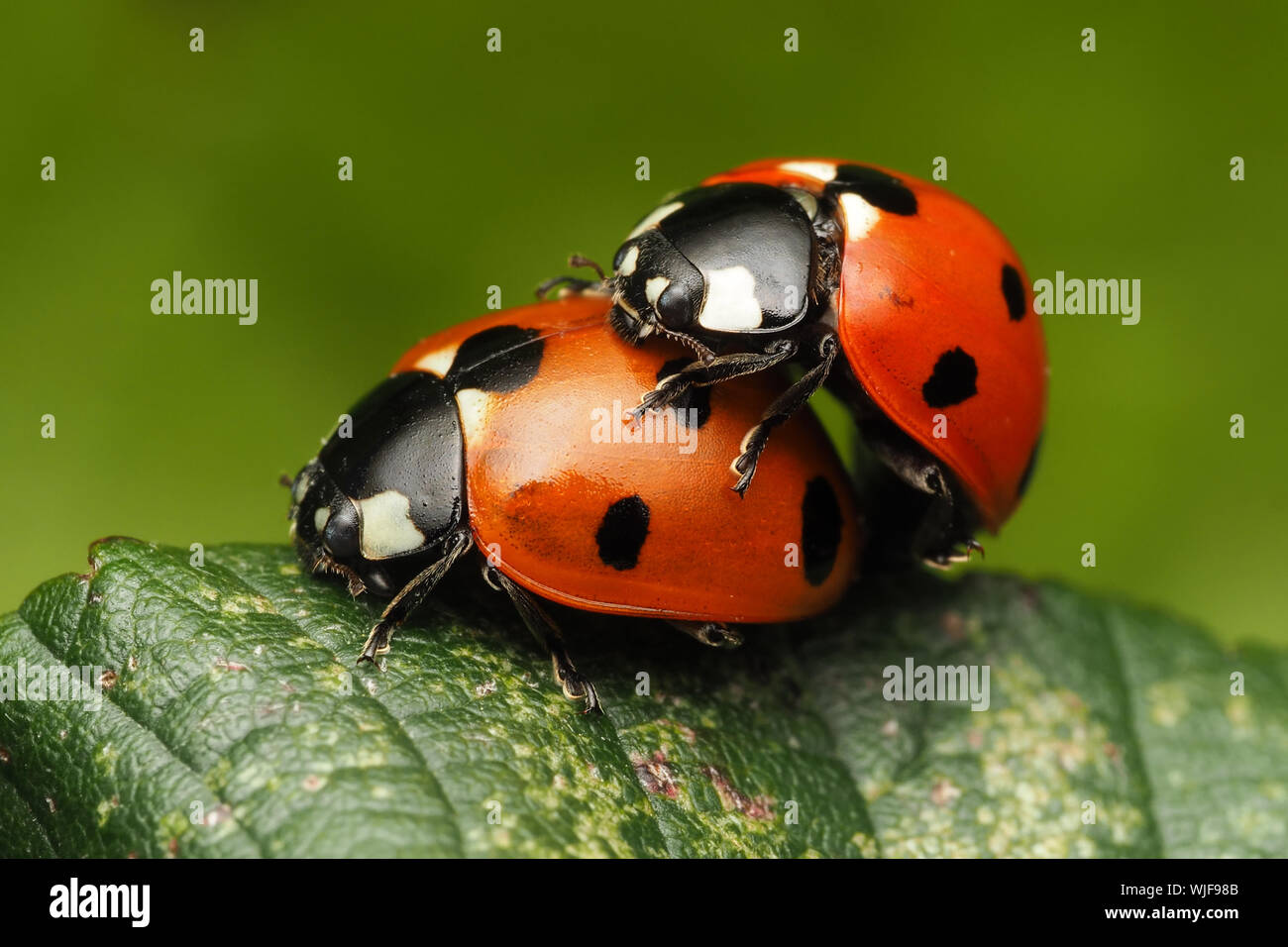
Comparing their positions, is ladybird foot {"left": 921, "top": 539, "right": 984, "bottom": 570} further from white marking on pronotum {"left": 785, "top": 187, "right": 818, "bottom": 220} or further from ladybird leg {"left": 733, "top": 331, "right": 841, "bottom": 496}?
white marking on pronotum {"left": 785, "top": 187, "right": 818, "bottom": 220}

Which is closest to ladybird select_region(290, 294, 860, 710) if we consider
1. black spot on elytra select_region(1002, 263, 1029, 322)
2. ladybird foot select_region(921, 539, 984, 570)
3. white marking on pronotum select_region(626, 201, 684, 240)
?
white marking on pronotum select_region(626, 201, 684, 240)

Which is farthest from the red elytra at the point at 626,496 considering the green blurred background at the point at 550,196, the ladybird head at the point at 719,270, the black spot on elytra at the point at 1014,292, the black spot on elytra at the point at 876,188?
the green blurred background at the point at 550,196

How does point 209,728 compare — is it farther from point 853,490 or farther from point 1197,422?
point 1197,422

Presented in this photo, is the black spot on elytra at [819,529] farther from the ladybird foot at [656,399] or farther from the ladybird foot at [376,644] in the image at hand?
the ladybird foot at [376,644]

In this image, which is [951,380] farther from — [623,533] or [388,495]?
[388,495]

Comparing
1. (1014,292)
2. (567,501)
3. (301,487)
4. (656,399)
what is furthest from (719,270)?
(301,487)

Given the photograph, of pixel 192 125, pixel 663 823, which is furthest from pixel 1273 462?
pixel 192 125
